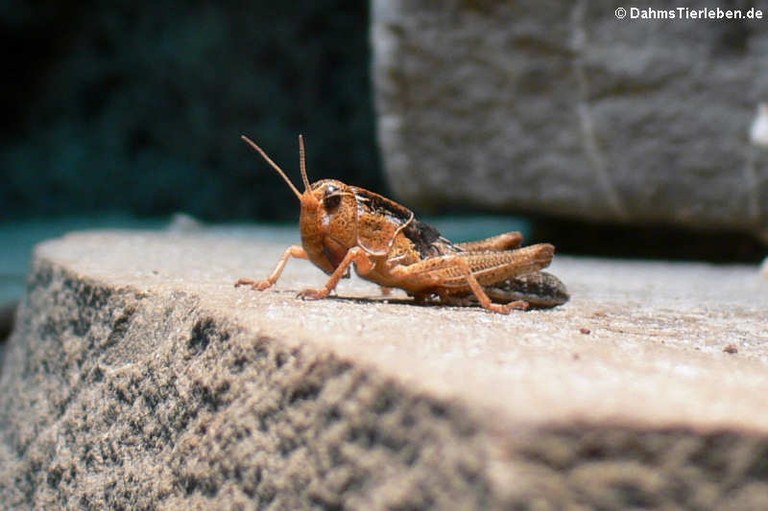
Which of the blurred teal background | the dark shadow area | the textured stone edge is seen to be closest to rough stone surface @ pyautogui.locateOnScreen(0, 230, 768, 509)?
the textured stone edge

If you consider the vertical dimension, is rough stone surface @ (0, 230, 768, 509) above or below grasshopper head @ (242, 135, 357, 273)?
below

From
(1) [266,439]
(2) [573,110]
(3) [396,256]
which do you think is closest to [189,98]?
(2) [573,110]

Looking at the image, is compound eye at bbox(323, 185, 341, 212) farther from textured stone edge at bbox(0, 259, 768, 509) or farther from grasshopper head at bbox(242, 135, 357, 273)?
textured stone edge at bbox(0, 259, 768, 509)

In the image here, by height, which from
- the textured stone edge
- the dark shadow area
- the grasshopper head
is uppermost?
the grasshopper head

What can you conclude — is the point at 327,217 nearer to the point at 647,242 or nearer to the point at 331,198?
the point at 331,198

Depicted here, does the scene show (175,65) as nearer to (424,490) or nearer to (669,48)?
(669,48)

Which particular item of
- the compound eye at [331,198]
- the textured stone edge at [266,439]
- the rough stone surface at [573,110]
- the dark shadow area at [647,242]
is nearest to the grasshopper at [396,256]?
the compound eye at [331,198]

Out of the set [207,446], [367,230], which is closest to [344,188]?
[367,230]
